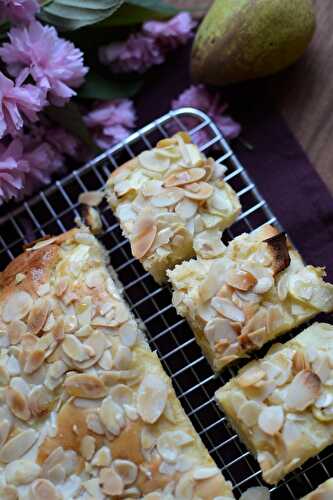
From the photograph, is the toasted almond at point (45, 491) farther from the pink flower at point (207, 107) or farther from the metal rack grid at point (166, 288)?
the pink flower at point (207, 107)

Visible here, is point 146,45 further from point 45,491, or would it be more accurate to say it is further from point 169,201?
point 45,491

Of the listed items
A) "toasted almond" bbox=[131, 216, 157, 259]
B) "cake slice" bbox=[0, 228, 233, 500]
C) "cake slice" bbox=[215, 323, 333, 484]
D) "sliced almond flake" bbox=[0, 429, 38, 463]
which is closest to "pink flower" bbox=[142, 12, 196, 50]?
"toasted almond" bbox=[131, 216, 157, 259]

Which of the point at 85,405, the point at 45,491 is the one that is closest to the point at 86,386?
the point at 85,405

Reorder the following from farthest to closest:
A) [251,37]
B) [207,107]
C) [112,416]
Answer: [207,107]
[251,37]
[112,416]

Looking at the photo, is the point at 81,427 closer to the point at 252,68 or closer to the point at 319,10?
the point at 252,68

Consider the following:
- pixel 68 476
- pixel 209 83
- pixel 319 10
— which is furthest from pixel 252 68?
pixel 68 476
